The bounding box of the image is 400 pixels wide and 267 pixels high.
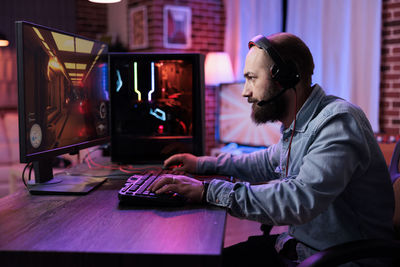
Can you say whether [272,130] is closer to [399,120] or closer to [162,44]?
[399,120]

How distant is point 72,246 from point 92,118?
844 mm

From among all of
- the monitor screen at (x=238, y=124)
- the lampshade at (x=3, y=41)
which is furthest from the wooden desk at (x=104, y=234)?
the lampshade at (x=3, y=41)

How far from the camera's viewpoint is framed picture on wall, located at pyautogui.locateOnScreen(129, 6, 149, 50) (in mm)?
4480

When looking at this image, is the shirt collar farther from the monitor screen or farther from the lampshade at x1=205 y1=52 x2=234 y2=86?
the lampshade at x1=205 y1=52 x2=234 y2=86

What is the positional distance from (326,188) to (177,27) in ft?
12.5

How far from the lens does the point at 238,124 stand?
12.5ft

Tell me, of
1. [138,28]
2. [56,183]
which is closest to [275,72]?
[56,183]

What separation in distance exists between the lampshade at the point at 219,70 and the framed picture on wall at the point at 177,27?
55cm

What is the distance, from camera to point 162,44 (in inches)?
173

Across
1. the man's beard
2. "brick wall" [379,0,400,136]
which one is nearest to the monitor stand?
the man's beard

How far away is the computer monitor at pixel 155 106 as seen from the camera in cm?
173

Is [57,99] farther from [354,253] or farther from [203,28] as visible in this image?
[203,28]

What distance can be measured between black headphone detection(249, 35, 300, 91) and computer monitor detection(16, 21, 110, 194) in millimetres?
654

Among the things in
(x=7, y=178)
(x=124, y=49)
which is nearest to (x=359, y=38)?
(x=124, y=49)
